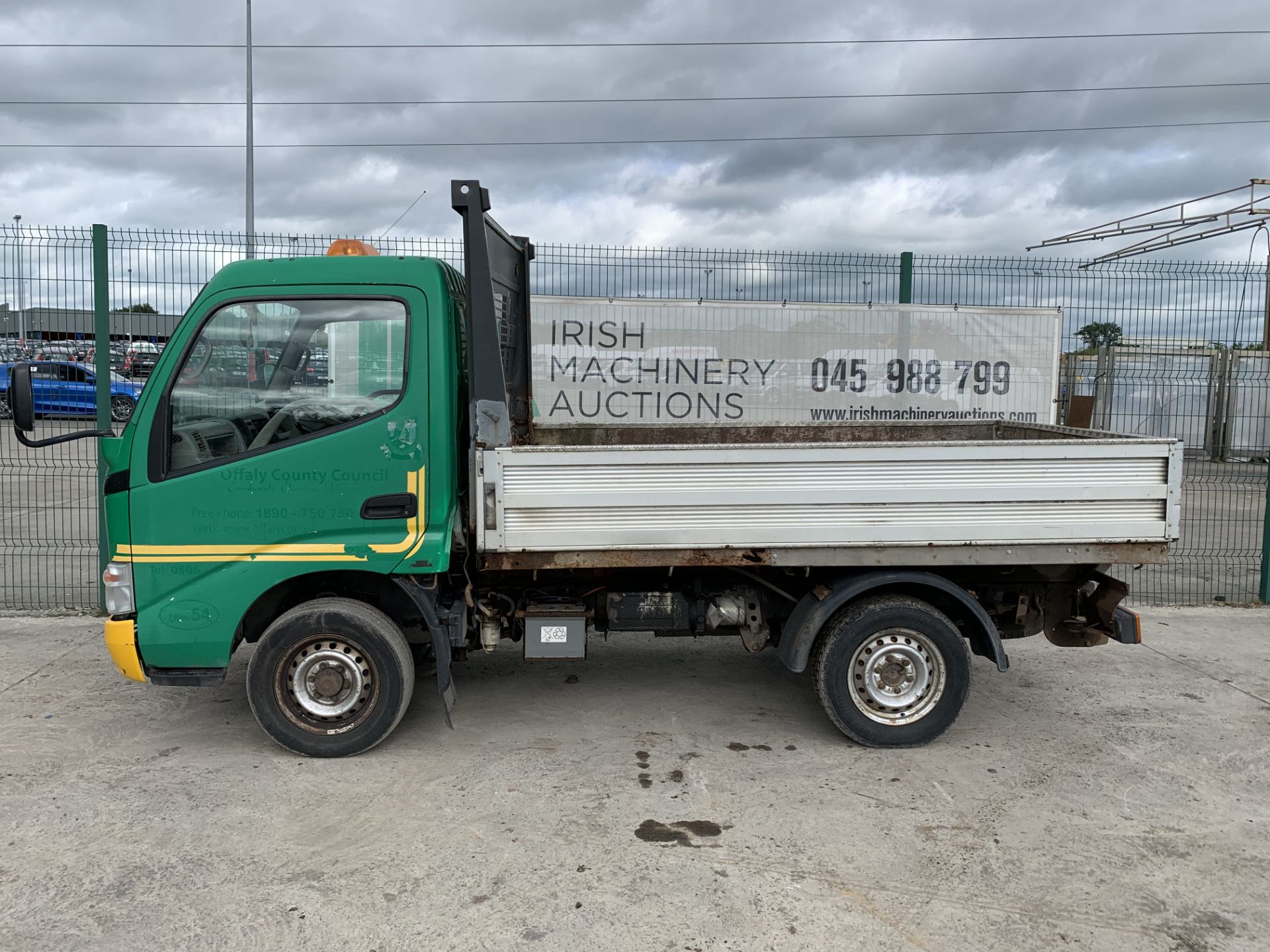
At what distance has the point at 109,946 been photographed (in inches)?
123

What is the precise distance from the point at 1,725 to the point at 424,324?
10.5ft

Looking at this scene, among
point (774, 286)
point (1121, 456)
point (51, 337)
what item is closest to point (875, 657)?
point (1121, 456)

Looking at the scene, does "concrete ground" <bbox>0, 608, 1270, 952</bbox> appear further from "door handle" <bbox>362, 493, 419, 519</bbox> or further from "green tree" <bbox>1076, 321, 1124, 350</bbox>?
"green tree" <bbox>1076, 321, 1124, 350</bbox>

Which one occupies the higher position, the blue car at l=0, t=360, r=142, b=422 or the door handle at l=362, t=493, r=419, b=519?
the blue car at l=0, t=360, r=142, b=422

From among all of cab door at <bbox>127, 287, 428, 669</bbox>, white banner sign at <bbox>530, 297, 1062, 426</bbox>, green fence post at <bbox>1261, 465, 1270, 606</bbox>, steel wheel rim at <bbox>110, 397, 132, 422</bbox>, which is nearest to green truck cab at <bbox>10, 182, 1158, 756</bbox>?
cab door at <bbox>127, 287, 428, 669</bbox>

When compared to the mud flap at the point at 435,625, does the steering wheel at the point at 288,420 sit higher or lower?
higher

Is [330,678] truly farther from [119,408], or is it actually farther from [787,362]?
[787,362]

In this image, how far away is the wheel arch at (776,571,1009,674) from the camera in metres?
4.70

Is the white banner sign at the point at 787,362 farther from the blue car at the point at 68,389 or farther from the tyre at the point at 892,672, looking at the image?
the tyre at the point at 892,672

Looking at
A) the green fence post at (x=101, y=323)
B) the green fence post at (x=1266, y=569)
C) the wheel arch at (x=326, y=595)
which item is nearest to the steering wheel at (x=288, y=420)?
the wheel arch at (x=326, y=595)

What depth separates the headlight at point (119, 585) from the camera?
14.6ft

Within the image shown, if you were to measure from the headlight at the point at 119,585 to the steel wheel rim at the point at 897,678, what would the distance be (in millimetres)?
3480

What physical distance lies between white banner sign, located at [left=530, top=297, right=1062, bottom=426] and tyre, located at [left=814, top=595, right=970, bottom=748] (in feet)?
11.7

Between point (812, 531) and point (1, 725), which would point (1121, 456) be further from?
point (1, 725)
